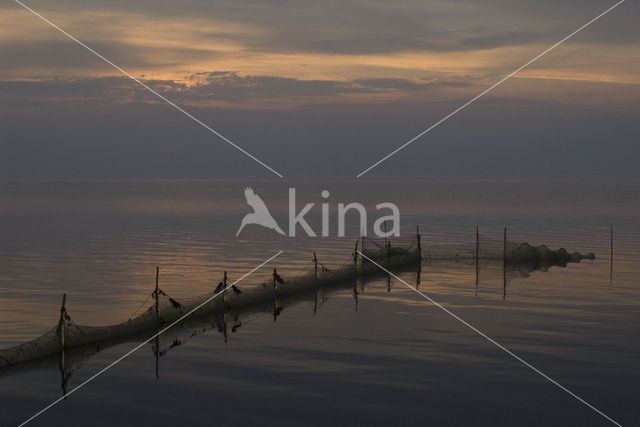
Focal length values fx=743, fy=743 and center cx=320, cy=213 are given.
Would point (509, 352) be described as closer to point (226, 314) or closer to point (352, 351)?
point (352, 351)

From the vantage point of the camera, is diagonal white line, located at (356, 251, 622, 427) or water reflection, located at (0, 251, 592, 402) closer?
diagonal white line, located at (356, 251, 622, 427)

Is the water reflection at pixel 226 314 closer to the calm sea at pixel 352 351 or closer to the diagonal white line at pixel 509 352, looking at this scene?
the calm sea at pixel 352 351

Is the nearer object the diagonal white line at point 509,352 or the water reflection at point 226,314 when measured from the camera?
the diagonal white line at point 509,352

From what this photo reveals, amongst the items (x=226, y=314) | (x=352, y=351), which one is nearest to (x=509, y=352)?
(x=352, y=351)

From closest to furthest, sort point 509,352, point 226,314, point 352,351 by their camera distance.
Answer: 1. point 509,352
2. point 352,351
3. point 226,314

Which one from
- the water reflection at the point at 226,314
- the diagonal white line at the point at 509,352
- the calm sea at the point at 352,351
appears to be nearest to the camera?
the calm sea at the point at 352,351

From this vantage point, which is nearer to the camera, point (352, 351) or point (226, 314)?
point (352, 351)

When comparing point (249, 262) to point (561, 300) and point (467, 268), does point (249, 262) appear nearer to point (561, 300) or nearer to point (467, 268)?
point (467, 268)

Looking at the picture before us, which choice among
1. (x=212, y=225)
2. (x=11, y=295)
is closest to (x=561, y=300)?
(x=11, y=295)

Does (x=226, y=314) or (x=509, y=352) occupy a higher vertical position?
(x=226, y=314)

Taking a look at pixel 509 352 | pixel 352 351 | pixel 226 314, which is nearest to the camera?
pixel 509 352

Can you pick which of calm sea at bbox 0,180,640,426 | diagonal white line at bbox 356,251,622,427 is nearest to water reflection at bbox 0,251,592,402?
calm sea at bbox 0,180,640,426

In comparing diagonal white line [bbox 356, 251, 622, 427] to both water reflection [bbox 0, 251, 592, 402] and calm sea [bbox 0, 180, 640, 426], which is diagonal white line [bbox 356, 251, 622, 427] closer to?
calm sea [bbox 0, 180, 640, 426]

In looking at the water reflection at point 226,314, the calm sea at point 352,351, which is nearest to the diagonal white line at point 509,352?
the calm sea at point 352,351
